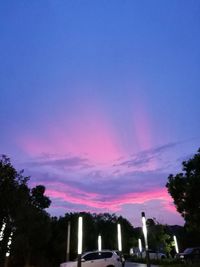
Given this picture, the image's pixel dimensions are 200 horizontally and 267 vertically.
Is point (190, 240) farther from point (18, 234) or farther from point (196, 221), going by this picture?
point (18, 234)

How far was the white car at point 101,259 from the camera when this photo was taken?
26.3 meters

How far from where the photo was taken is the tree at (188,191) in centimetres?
2727

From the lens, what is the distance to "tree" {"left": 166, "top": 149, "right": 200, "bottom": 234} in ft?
89.5

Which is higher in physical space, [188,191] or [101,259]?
[188,191]

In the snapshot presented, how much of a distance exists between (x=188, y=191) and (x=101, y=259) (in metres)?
8.33

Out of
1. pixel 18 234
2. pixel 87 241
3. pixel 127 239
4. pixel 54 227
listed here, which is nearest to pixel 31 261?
pixel 54 227

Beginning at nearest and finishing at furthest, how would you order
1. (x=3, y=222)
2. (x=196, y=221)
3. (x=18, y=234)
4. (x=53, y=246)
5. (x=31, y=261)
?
(x=3, y=222) < (x=18, y=234) < (x=196, y=221) < (x=31, y=261) < (x=53, y=246)

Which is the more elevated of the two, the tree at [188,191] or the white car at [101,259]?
the tree at [188,191]

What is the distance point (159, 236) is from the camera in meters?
53.2

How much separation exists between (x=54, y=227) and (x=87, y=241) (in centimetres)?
1096

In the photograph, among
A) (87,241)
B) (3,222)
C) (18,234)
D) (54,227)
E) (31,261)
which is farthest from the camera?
(87,241)

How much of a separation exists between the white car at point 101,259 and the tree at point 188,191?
655cm

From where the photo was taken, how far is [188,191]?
27547mm

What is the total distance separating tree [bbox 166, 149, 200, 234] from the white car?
6.55 meters
